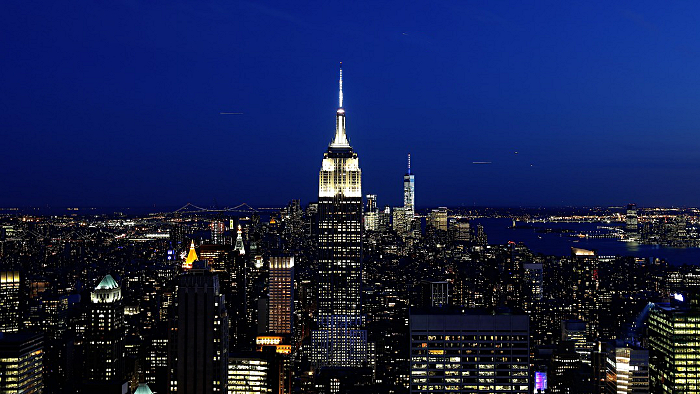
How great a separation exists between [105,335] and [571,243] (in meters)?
39.8

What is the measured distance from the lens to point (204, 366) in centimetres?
2205

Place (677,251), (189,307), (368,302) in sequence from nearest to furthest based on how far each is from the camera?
(189,307)
(677,251)
(368,302)

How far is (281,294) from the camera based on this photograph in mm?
44281

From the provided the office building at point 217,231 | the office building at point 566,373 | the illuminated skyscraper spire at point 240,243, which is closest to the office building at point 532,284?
the office building at point 566,373

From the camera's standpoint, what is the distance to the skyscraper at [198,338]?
70.8 feet

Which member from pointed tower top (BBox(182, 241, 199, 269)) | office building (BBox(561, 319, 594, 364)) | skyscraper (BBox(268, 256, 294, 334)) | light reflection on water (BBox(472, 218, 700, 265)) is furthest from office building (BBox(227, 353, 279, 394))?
light reflection on water (BBox(472, 218, 700, 265))

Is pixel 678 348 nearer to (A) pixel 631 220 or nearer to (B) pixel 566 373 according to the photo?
(B) pixel 566 373

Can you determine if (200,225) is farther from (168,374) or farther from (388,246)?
(168,374)

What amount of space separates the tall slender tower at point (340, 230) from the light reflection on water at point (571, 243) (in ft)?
33.3

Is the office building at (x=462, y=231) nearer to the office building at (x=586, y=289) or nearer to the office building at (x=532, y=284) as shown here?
the office building at (x=586, y=289)

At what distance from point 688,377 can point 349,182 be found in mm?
31221

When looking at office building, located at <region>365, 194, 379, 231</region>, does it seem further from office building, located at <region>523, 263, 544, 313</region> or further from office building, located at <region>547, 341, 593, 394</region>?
office building, located at <region>547, 341, 593, 394</region>

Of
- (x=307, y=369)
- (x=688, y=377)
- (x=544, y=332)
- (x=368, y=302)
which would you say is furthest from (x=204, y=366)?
(x=368, y=302)

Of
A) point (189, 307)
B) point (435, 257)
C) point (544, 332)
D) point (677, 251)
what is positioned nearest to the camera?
point (189, 307)
